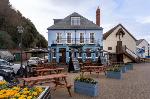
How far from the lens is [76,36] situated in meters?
57.8

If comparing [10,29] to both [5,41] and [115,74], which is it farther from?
[115,74]

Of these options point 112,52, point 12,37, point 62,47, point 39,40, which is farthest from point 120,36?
point 39,40

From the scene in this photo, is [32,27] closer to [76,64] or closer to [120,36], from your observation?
[120,36]

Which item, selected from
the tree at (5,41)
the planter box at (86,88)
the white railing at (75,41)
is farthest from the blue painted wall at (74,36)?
the planter box at (86,88)

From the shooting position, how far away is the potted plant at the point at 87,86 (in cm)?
1505

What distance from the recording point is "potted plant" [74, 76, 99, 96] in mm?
15055

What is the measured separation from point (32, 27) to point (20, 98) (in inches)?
3145

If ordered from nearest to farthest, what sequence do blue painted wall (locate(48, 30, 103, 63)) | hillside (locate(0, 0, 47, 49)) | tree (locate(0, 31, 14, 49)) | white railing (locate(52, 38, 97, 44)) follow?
blue painted wall (locate(48, 30, 103, 63)) → white railing (locate(52, 38, 97, 44)) → tree (locate(0, 31, 14, 49)) → hillside (locate(0, 0, 47, 49))

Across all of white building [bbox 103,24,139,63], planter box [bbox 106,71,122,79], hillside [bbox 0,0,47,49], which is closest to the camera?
planter box [bbox 106,71,122,79]

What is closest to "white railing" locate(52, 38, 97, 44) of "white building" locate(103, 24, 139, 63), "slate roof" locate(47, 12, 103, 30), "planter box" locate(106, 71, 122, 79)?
"slate roof" locate(47, 12, 103, 30)

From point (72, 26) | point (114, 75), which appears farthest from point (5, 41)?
point (114, 75)

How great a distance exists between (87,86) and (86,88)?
0.11m

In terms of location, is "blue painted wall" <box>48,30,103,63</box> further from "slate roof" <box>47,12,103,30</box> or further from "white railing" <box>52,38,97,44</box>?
"slate roof" <box>47,12,103,30</box>

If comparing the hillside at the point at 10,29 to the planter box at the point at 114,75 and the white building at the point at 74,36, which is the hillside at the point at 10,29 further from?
the planter box at the point at 114,75
